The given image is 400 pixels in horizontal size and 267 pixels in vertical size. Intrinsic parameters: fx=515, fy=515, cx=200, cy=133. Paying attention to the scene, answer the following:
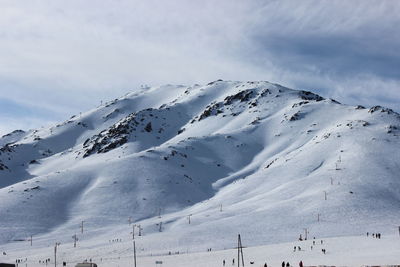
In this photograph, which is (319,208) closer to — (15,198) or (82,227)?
(82,227)

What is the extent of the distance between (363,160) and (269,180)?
35816 mm

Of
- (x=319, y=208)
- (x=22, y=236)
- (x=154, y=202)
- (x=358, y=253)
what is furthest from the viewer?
(x=154, y=202)

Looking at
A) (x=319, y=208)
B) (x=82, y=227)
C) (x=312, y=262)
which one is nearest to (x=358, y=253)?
(x=312, y=262)

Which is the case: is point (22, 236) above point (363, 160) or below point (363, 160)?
below

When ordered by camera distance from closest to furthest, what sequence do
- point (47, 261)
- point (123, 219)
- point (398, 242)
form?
point (398, 242) → point (47, 261) → point (123, 219)

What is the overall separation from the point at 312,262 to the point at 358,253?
10104mm

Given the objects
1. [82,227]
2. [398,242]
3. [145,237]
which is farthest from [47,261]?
[398,242]

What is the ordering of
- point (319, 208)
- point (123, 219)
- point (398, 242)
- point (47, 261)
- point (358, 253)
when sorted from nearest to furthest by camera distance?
point (358, 253) < point (398, 242) < point (47, 261) < point (319, 208) < point (123, 219)

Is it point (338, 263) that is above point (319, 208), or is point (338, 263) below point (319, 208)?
below

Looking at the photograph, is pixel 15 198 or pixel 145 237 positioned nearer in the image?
pixel 145 237

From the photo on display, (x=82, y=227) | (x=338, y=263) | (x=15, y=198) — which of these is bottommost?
(x=338, y=263)

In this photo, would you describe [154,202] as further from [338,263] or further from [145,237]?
[338,263]

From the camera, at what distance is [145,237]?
443ft

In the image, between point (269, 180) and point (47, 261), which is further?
point (269, 180)
